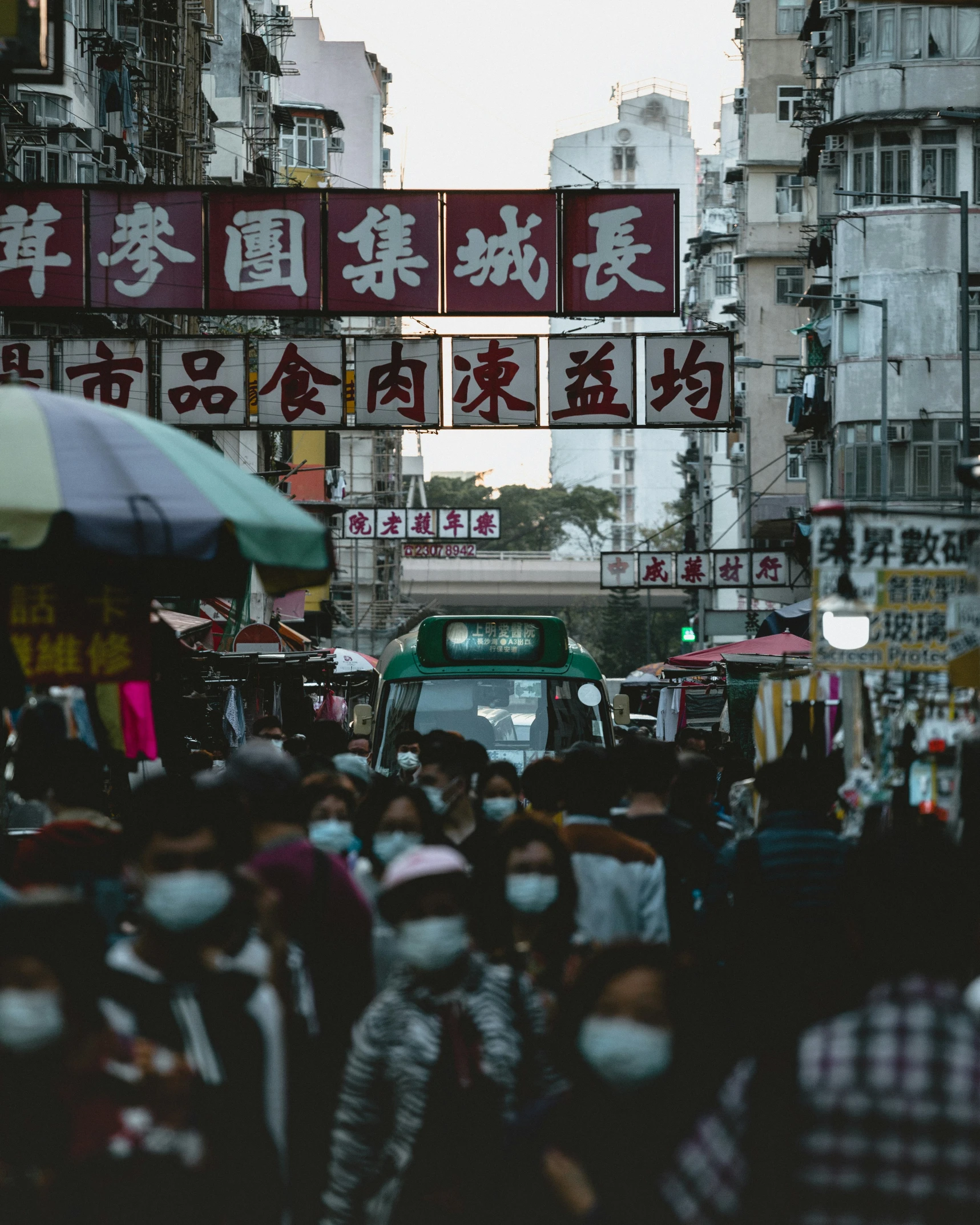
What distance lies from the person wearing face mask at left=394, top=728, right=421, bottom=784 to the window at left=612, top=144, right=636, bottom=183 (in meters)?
140

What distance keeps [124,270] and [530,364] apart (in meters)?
3.94

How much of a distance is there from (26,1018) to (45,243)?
13112 millimetres

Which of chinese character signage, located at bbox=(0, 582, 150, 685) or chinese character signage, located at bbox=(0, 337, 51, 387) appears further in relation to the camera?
chinese character signage, located at bbox=(0, 337, 51, 387)

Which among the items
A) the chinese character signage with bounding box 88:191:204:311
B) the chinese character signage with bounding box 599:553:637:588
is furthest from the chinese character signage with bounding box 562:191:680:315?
the chinese character signage with bounding box 599:553:637:588

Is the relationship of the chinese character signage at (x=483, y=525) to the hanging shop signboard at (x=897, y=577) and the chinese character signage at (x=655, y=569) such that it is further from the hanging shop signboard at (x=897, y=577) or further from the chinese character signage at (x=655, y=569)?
the hanging shop signboard at (x=897, y=577)

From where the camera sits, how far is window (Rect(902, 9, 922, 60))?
37.8 metres

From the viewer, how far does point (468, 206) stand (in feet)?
52.5

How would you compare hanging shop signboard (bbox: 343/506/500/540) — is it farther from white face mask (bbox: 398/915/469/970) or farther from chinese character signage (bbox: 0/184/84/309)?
white face mask (bbox: 398/915/469/970)

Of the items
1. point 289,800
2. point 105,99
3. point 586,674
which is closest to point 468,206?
point 586,674

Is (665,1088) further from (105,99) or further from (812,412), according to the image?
(812,412)

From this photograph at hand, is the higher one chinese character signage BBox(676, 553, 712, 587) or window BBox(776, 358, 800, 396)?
window BBox(776, 358, 800, 396)

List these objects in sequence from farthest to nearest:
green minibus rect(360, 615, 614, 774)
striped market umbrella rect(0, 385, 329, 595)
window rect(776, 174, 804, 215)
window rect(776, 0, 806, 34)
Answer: window rect(776, 174, 804, 215) → window rect(776, 0, 806, 34) → green minibus rect(360, 615, 614, 774) → striped market umbrella rect(0, 385, 329, 595)

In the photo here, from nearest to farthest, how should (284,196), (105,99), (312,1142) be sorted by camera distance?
(312,1142) < (284,196) < (105,99)

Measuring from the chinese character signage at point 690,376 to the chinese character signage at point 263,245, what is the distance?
331cm
